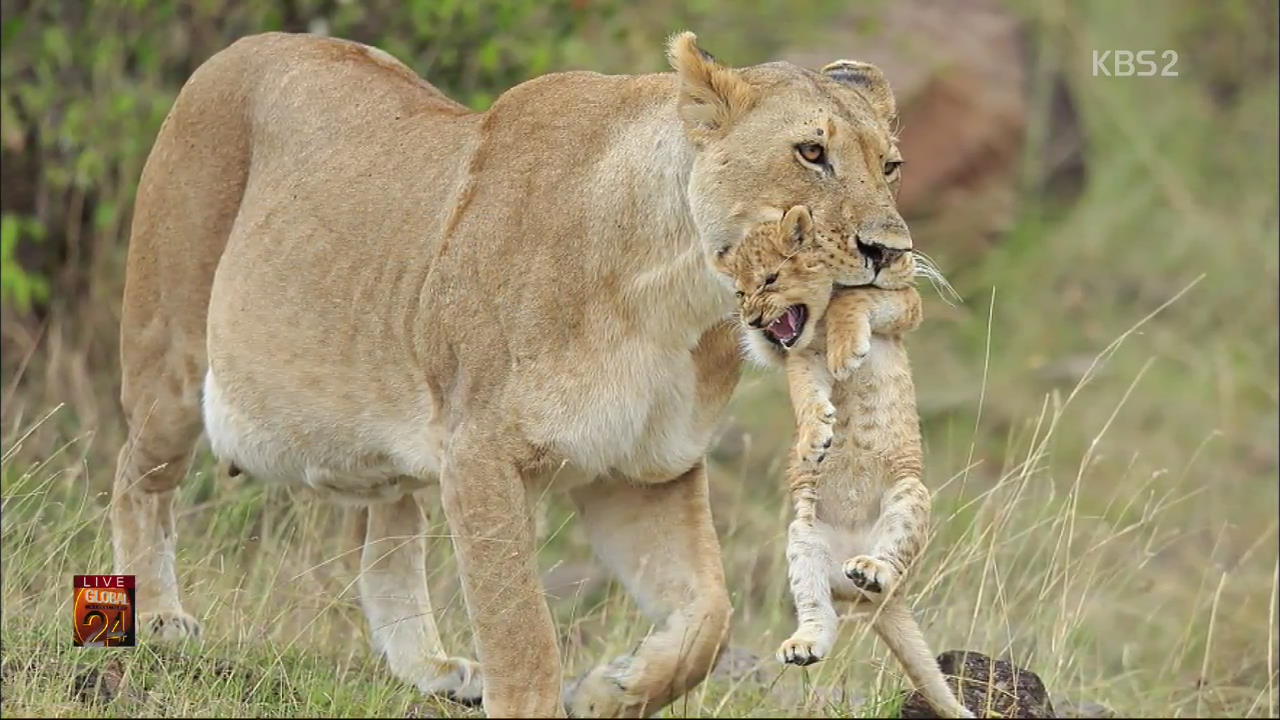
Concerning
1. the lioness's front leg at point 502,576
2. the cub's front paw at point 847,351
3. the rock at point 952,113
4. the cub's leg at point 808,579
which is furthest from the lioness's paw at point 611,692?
the rock at point 952,113

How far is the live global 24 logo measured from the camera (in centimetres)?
543

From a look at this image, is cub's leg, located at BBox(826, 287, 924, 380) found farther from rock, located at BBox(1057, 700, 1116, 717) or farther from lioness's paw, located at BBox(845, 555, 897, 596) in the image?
rock, located at BBox(1057, 700, 1116, 717)

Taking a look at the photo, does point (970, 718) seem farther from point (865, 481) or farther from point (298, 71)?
point (298, 71)

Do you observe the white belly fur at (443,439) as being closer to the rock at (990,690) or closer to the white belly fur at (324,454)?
the white belly fur at (324,454)

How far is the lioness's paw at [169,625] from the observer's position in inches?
239

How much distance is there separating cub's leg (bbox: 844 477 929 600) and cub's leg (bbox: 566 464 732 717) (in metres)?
0.79

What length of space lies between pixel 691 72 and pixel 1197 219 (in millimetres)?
10265

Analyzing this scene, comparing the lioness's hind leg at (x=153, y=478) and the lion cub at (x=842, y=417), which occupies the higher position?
the lion cub at (x=842, y=417)

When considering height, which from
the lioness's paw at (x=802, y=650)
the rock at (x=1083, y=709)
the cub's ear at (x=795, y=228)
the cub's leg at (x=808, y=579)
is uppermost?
the cub's ear at (x=795, y=228)

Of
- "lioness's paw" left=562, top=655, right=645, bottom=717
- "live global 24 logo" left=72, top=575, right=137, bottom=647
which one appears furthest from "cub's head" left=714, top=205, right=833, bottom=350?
"live global 24 logo" left=72, top=575, right=137, bottom=647

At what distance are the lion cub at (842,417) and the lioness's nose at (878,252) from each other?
0.06 feet

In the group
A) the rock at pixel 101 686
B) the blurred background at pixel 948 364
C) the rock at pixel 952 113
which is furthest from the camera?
the rock at pixel 952 113

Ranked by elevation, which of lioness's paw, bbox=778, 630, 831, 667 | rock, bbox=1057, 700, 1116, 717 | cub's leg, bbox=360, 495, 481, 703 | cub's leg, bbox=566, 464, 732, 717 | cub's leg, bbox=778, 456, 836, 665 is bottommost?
rock, bbox=1057, 700, 1116, 717

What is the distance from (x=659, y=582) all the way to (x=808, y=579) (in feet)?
3.23
